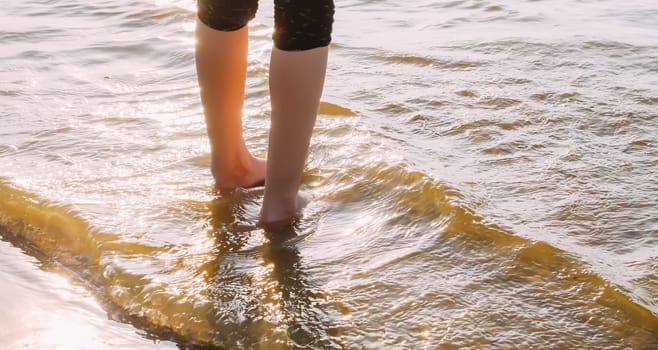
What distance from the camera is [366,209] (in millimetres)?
2395

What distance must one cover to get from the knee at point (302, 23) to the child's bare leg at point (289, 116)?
23 mm

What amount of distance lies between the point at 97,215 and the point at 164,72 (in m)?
1.86

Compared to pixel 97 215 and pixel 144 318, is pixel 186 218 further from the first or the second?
pixel 144 318

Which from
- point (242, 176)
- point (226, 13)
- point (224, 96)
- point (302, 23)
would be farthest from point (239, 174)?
point (302, 23)

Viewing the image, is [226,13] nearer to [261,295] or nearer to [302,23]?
[302,23]

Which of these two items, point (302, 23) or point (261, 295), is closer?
point (261, 295)

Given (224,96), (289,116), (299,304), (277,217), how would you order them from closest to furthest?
(299,304)
(289,116)
(277,217)
(224,96)

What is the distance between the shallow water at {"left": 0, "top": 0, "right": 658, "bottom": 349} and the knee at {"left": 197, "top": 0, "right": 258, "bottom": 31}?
52cm

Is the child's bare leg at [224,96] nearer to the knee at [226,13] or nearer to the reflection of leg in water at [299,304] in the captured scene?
the knee at [226,13]

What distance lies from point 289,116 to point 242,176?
1.55ft

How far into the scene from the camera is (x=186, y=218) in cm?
235

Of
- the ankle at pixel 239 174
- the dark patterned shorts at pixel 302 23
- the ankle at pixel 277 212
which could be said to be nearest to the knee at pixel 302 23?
the dark patterned shorts at pixel 302 23

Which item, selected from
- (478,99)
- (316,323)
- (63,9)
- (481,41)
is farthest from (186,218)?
(63,9)

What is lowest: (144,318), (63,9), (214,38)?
(63,9)
